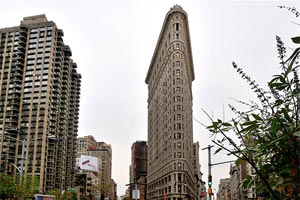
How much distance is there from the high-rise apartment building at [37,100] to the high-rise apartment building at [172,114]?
1386 inches

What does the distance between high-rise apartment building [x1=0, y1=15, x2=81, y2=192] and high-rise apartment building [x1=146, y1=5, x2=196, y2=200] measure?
3521 cm

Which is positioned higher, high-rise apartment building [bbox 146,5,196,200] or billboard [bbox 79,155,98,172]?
high-rise apartment building [bbox 146,5,196,200]

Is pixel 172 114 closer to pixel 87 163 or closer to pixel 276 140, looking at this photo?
pixel 87 163

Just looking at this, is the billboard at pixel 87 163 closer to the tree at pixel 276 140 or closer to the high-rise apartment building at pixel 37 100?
the high-rise apartment building at pixel 37 100

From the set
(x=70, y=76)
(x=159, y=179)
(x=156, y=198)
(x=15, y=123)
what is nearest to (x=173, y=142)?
(x=159, y=179)

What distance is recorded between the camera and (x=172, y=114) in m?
107

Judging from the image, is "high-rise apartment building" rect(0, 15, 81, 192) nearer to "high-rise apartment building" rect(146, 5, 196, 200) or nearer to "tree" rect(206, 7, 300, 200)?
"high-rise apartment building" rect(146, 5, 196, 200)

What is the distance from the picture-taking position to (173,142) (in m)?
103

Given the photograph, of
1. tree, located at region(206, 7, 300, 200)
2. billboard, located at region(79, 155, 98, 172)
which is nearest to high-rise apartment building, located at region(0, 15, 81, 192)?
billboard, located at region(79, 155, 98, 172)

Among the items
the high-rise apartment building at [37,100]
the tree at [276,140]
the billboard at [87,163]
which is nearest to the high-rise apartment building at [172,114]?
the billboard at [87,163]

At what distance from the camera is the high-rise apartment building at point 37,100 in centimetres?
12594

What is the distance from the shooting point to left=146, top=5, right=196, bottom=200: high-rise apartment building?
102812 mm

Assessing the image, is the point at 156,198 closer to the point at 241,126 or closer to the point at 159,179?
the point at 159,179

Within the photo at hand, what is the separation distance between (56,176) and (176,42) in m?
62.8
